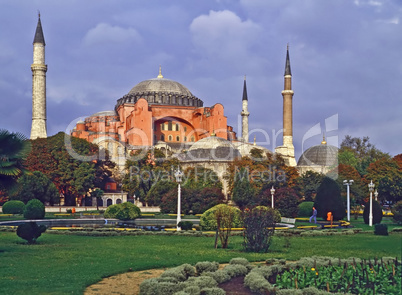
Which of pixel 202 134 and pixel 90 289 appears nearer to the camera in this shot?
pixel 90 289

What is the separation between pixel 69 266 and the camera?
11.4 meters

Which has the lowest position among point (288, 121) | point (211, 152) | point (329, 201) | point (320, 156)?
point (329, 201)

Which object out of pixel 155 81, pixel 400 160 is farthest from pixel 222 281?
pixel 155 81

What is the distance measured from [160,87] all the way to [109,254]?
52.0 meters

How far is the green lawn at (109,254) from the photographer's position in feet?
31.1

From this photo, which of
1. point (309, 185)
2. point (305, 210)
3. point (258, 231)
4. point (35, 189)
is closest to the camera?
point (258, 231)

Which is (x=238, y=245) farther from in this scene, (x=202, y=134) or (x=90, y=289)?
(x=202, y=134)

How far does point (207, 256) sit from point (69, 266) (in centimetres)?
335

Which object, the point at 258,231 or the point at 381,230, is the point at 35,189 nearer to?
the point at 381,230

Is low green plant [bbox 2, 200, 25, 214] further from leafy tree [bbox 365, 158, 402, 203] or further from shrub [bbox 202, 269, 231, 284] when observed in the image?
leafy tree [bbox 365, 158, 402, 203]

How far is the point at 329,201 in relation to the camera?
27641mm

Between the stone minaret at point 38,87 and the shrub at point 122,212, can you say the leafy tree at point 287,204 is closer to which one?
the shrub at point 122,212

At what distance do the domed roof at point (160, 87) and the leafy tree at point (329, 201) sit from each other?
37489mm

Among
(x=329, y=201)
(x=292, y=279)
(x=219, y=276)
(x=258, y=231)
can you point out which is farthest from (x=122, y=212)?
(x=292, y=279)
